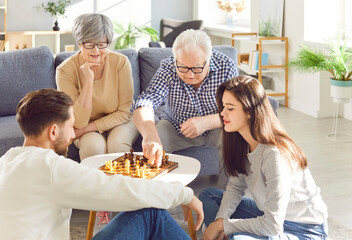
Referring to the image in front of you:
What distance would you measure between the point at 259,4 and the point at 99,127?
3.64 metres

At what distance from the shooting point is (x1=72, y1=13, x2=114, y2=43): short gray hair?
2494 millimetres

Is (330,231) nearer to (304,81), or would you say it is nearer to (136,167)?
(136,167)

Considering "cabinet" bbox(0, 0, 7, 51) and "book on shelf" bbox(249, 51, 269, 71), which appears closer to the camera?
"book on shelf" bbox(249, 51, 269, 71)

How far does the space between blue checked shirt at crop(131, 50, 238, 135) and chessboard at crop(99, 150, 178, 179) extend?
0.49 meters

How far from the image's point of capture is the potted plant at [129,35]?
6527 mm

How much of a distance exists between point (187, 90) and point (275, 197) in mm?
1049

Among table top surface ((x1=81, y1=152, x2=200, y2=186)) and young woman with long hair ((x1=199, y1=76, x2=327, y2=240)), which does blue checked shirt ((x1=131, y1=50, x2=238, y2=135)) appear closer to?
table top surface ((x1=81, y1=152, x2=200, y2=186))

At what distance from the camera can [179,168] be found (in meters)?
2.05

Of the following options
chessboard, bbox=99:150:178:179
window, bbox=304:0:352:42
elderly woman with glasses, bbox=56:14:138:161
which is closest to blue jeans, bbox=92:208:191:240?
chessboard, bbox=99:150:178:179

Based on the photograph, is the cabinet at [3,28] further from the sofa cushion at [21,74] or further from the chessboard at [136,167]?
the chessboard at [136,167]

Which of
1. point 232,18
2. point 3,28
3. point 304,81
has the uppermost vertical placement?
point 232,18

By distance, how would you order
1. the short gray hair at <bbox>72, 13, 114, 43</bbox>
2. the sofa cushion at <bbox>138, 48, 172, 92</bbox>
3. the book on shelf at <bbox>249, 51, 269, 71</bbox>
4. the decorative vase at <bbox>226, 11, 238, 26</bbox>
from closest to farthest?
the short gray hair at <bbox>72, 13, 114, 43</bbox> → the sofa cushion at <bbox>138, 48, 172, 92</bbox> → the book on shelf at <bbox>249, 51, 269, 71</bbox> → the decorative vase at <bbox>226, 11, 238, 26</bbox>

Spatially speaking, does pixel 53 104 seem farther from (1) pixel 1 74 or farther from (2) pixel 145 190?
(1) pixel 1 74

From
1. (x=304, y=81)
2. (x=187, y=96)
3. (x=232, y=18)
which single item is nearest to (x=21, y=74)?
(x=187, y=96)
